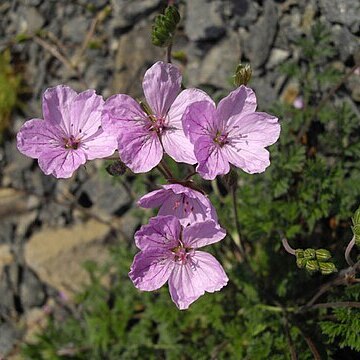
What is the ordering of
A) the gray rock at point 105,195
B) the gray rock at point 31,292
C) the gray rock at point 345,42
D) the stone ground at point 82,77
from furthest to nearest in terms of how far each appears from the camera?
the gray rock at point 31,292, the gray rock at point 105,195, the stone ground at point 82,77, the gray rock at point 345,42

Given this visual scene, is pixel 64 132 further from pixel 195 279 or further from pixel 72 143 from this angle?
pixel 195 279

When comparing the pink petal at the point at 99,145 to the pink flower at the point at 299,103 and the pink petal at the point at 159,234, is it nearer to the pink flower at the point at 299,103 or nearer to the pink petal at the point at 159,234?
the pink petal at the point at 159,234

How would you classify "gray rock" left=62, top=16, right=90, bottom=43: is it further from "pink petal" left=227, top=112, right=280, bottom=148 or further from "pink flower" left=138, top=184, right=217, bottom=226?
"pink flower" left=138, top=184, right=217, bottom=226

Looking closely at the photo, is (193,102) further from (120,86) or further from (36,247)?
(36,247)

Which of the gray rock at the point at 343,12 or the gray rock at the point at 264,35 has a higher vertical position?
the gray rock at the point at 343,12

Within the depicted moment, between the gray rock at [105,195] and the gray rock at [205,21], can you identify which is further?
the gray rock at [105,195]

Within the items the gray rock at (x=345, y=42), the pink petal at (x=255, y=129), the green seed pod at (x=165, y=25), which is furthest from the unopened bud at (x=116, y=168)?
the gray rock at (x=345, y=42)

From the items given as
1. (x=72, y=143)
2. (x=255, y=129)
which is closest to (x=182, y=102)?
(x=255, y=129)

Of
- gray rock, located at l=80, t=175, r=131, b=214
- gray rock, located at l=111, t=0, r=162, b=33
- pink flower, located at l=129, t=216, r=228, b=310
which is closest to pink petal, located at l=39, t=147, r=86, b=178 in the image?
pink flower, located at l=129, t=216, r=228, b=310
